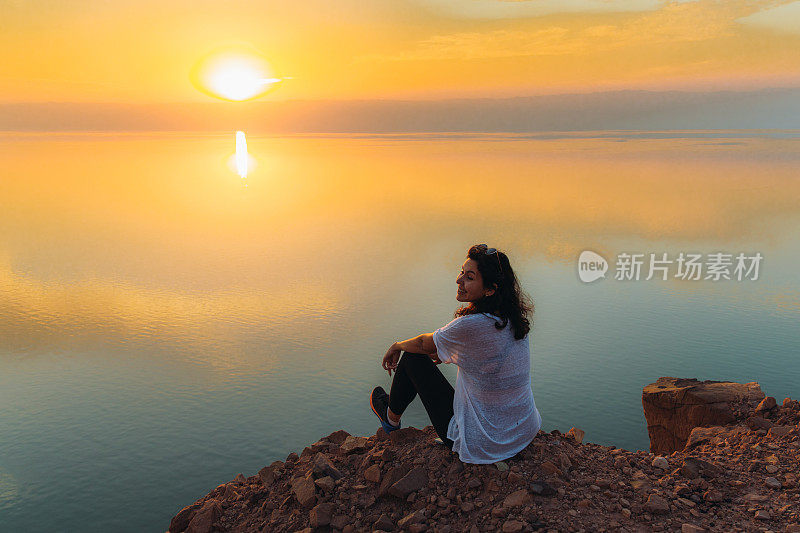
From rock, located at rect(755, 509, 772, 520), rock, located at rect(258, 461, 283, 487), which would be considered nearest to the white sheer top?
rock, located at rect(755, 509, 772, 520)

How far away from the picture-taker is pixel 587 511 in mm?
5344

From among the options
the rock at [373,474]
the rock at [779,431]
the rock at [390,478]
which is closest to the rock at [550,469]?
the rock at [390,478]

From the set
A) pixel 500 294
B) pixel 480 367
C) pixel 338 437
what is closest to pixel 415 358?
pixel 480 367

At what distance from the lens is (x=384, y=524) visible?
5.59 metres

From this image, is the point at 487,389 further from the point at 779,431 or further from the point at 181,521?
the point at 779,431

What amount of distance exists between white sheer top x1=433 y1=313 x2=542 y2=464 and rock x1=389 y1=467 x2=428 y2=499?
0.45m

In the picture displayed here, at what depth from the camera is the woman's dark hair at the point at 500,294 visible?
529 centimetres

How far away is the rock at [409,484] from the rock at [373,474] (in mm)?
292

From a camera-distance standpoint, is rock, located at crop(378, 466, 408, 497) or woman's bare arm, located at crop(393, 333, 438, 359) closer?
woman's bare arm, located at crop(393, 333, 438, 359)

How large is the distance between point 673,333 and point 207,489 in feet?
42.0

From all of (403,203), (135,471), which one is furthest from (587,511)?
(403,203)

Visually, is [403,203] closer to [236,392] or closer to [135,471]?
[236,392]

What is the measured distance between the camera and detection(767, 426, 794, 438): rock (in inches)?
274

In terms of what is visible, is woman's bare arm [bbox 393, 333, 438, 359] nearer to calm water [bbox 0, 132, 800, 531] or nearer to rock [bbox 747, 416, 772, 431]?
rock [bbox 747, 416, 772, 431]
